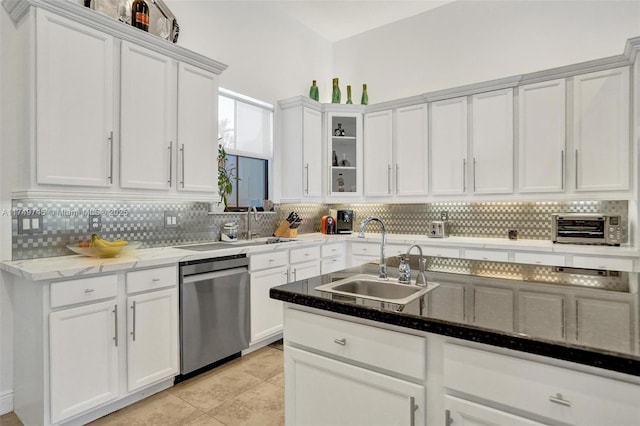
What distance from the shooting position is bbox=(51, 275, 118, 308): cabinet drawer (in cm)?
199

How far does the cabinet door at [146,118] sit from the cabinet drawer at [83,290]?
726mm

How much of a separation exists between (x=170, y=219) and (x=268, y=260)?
96 centimetres

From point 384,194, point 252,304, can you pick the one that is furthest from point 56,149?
point 384,194

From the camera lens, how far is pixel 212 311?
2.81 meters

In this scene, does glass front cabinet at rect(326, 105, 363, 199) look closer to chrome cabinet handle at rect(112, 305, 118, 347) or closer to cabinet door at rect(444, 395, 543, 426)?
chrome cabinet handle at rect(112, 305, 118, 347)

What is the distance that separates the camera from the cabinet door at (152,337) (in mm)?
2332

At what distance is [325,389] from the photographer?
1.39 metres

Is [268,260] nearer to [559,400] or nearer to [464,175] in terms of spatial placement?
[464,175]

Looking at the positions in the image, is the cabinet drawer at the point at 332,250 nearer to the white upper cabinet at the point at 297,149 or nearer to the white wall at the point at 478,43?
the white upper cabinet at the point at 297,149

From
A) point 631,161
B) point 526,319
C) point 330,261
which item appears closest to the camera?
point 526,319

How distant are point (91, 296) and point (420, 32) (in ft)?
15.3

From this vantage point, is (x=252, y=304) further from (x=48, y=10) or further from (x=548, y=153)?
(x=548, y=153)

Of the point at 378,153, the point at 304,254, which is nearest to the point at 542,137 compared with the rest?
the point at 378,153

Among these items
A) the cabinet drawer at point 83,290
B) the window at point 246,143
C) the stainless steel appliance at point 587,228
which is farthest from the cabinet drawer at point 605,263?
the cabinet drawer at point 83,290
